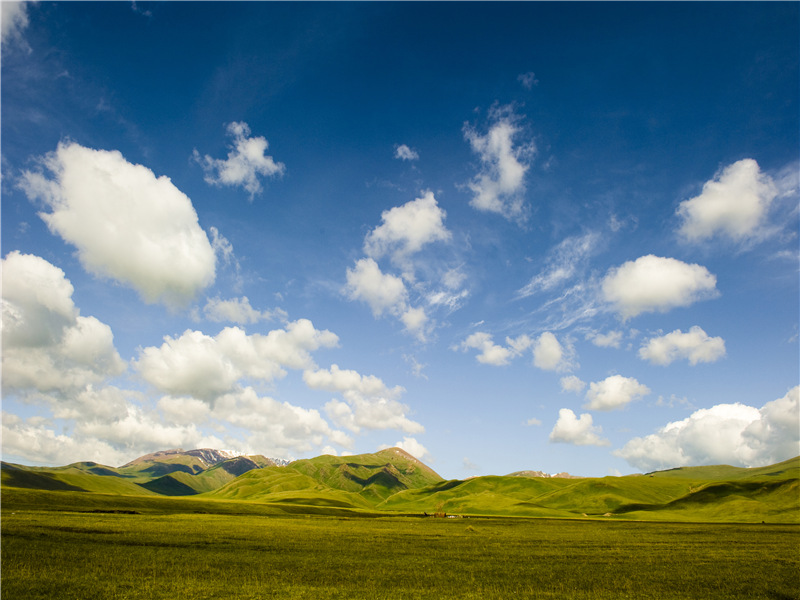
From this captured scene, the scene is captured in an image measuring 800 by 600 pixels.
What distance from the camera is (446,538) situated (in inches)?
2761

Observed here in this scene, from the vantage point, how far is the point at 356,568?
132ft

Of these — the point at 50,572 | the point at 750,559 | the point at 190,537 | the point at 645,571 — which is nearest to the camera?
the point at 50,572

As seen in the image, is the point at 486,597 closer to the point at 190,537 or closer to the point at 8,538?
the point at 190,537

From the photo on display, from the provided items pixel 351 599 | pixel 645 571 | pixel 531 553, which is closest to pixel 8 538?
pixel 351 599

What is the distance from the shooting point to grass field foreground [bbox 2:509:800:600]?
30.9 metres

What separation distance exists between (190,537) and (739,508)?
240 meters

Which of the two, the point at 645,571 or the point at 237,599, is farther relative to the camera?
the point at 645,571

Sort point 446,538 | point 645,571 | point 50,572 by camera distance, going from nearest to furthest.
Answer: point 50,572 < point 645,571 < point 446,538

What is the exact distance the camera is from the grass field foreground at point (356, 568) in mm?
30891

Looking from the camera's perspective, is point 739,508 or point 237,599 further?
point 739,508

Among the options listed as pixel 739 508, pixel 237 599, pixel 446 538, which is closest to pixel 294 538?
pixel 446 538

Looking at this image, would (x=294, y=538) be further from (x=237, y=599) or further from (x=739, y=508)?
(x=739, y=508)

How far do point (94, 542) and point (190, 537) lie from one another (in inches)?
507

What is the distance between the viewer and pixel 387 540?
64.9 meters
